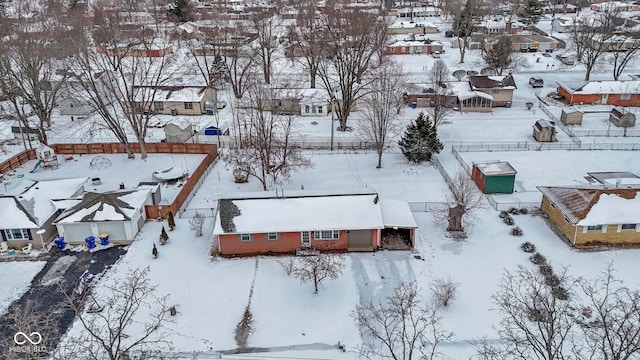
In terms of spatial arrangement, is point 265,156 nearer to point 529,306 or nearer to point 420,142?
point 420,142

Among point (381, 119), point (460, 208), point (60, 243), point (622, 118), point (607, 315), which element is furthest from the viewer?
point (622, 118)

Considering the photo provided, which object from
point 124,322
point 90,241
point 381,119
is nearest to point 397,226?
point 381,119

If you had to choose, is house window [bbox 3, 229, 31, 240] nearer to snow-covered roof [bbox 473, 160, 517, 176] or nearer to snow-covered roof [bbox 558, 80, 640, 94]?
snow-covered roof [bbox 473, 160, 517, 176]

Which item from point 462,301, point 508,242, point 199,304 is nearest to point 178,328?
point 199,304

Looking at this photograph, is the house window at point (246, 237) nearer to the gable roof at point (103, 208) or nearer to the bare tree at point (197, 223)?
the bare tree at point (197, 223)

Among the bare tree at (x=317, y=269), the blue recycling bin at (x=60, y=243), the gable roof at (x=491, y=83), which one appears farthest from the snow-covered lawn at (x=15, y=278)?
the gable roof at (x=491, y=83)

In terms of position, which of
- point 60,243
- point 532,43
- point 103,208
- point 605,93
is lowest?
point 60,243

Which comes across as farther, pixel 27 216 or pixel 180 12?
pixel 180 12

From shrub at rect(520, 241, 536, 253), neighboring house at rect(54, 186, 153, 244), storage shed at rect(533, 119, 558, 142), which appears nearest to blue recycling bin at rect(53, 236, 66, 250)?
neighboring house at rect(54, 186, 153, 244)
